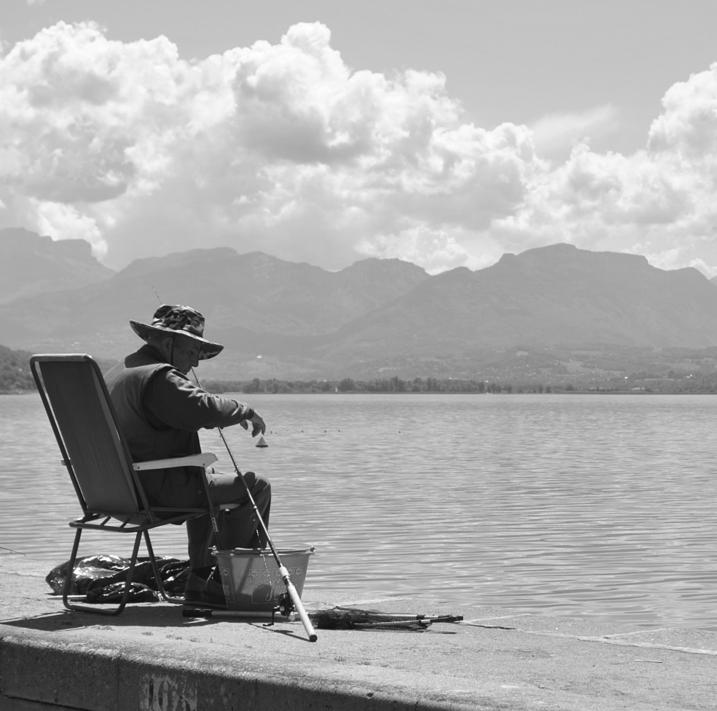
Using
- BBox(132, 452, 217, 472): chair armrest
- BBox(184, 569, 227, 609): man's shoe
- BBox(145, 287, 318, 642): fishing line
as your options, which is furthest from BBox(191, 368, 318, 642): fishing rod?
BBox(184, 569, 227, 609): man's shoe

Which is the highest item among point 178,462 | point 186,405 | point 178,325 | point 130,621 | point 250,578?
Answer: point 178,325

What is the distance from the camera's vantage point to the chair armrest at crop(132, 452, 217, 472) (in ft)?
26.0

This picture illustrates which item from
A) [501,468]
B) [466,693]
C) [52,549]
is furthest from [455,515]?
[466,693]

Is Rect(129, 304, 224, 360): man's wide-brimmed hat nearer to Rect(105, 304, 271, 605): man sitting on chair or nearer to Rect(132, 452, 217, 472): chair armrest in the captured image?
Rect(105, 304, 271, 605): man sitting on chair

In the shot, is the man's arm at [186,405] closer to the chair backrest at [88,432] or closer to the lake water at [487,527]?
the chair backrest at [88,432]

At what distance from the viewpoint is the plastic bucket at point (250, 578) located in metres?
7.86

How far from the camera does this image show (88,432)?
8.00 m

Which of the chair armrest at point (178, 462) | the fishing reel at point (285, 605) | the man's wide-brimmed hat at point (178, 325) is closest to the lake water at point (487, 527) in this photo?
the fishing reel at point (285, 605)

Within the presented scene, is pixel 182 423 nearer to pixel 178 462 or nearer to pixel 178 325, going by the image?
pixel 178 462

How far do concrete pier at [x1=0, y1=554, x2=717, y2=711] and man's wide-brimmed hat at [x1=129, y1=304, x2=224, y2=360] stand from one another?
1587 mm

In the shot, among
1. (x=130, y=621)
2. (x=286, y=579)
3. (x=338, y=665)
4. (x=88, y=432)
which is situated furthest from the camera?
(x=88, y=432)

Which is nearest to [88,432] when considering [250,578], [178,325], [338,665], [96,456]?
[96,456]

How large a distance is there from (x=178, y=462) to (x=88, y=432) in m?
0.53

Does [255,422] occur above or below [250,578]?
above
